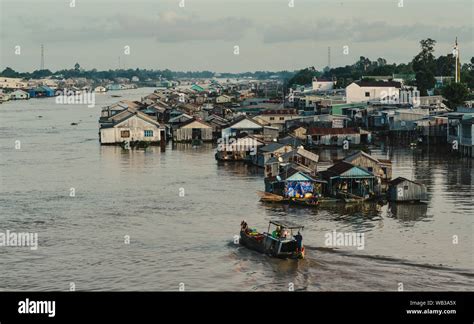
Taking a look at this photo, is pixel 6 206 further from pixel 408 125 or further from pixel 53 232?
pixel 408 125

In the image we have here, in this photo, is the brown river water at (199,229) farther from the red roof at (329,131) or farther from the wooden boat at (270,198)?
the red roof at (329,131)

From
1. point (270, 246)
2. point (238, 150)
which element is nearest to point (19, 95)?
point (238, 150)

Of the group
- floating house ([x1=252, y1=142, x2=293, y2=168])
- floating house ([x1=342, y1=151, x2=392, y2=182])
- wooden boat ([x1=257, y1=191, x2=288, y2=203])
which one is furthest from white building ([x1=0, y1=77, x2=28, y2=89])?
wooden boat ([x1=257, y1=191, x2=288, y2=203])

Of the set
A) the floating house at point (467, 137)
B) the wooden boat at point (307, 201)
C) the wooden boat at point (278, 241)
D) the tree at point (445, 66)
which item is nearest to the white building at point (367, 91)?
the tree at point (445, 66)

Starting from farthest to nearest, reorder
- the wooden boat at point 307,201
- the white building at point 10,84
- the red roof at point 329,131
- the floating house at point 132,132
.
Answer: the white building at point 10,84, the floating house at point 132,132, the red roof at point 329,131, the wooden boat at point 307,201

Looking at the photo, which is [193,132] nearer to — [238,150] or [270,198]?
[238,150]

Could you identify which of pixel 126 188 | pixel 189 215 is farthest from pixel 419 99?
pixel 189 215

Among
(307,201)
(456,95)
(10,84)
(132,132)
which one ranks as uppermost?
(10,84)
